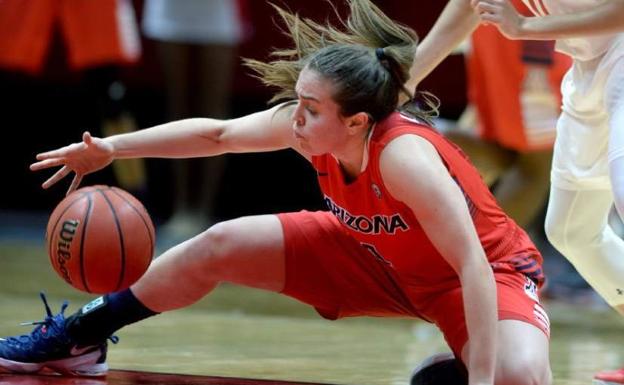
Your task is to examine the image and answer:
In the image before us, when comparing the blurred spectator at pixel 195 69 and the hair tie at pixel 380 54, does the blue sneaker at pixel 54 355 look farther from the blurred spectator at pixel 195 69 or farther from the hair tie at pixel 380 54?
the blurred spectator at pixel 195 69

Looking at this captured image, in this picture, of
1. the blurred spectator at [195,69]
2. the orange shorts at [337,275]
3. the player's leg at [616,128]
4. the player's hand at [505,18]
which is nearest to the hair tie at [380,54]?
the player's hand at [505,18]

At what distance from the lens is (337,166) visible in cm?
341

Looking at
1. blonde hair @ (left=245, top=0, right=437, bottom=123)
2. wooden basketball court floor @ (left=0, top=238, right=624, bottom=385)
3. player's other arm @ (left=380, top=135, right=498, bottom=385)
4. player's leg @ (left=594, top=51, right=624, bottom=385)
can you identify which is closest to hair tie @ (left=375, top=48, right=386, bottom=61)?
blonde hair @ (left=245, top=0, right=437, bottom=123)

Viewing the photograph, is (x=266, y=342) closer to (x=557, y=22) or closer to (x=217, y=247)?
(x=217, y=247)

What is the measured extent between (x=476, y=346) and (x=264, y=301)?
3.02 metres

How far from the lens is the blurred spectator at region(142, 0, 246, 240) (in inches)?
297

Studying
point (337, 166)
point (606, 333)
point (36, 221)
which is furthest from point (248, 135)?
point (36, 221)

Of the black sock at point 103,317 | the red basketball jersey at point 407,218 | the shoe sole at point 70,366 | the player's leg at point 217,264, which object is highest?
the red basketball jersey at point 407,218

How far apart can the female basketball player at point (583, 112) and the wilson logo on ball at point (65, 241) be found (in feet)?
3.05

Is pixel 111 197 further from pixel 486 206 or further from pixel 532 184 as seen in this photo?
pixel 532 184

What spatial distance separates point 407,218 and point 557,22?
0.66 m

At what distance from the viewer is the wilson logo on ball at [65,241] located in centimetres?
337

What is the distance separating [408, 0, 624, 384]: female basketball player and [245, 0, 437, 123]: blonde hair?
22cm

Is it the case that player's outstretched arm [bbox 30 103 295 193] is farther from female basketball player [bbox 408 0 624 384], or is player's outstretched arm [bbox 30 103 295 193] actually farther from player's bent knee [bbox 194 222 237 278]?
female basketball player [bbox 408 0 624 384]
